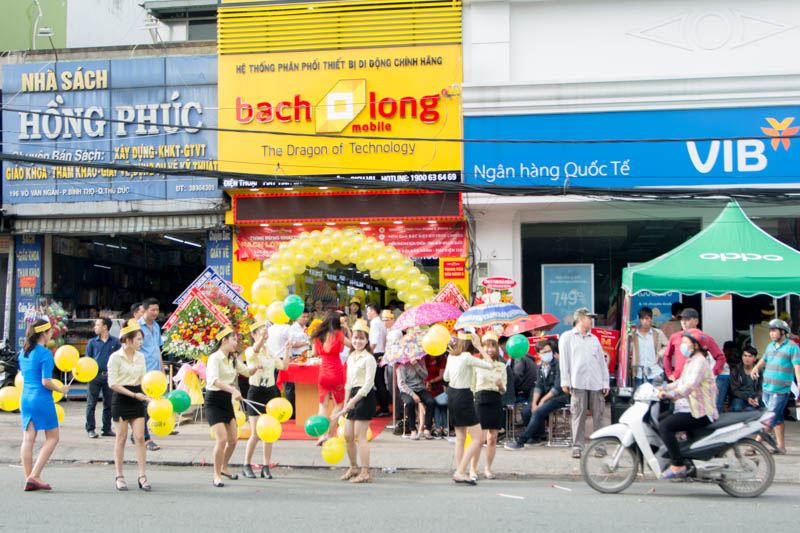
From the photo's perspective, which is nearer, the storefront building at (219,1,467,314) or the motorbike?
the motorbike

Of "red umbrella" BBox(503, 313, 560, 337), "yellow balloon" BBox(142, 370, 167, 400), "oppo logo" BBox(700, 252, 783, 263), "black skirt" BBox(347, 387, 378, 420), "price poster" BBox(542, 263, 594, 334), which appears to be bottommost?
"black skirt" BBox(347, 387, 378, 420)

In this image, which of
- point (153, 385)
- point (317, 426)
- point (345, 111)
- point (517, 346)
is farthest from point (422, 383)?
point (345, 111)

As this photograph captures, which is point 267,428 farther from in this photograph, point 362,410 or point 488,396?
point 488,396

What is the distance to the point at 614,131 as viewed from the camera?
15586mm

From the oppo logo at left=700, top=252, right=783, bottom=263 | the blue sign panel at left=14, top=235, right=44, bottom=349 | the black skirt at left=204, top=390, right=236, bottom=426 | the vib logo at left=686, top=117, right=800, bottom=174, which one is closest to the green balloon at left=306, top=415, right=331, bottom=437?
the black skirt at left=204, top=390, right=236, bottom=426

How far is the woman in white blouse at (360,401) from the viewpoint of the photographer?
9.55m

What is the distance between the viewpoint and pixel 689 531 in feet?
24.0

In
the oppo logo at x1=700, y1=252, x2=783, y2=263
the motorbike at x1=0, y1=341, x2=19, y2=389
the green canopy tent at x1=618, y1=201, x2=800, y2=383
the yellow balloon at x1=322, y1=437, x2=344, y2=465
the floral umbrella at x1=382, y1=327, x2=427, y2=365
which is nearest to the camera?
the yellow balloon at x1=322, y1=437, x2=344, y2=465

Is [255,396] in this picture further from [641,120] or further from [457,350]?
[641,120]

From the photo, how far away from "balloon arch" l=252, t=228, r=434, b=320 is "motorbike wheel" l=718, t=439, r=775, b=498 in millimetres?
6780

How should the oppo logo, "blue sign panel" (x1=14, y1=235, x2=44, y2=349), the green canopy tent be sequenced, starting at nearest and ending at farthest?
the green canopy tent < the oppo logo < "blue sign panel" (x1=14, y1=235, x2=44, y2=349)

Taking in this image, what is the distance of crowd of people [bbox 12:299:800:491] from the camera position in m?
8.93

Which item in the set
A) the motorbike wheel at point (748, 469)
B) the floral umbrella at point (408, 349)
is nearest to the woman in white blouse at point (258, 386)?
the floral umbrella at point (408, 349)

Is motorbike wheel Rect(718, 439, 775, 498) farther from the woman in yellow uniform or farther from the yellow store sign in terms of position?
the yellow store sign
